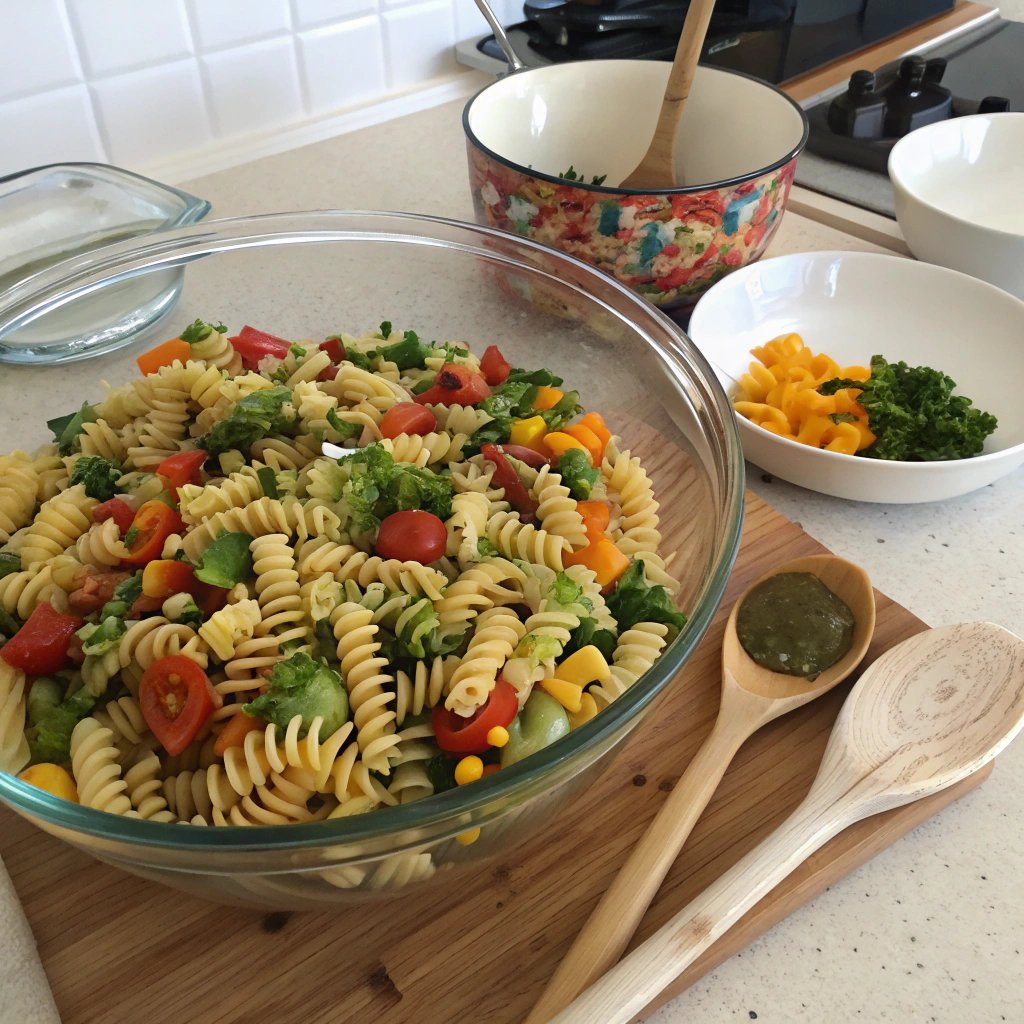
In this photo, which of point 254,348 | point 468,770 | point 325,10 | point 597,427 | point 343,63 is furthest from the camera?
point 343,63

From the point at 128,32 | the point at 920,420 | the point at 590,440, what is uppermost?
the point at 128,32

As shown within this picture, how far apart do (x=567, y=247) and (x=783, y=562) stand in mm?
703

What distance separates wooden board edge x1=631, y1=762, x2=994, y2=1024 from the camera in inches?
35.3

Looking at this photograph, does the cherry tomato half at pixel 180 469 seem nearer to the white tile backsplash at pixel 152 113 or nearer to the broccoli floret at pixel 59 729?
the broccoli floret at pixel 59 729

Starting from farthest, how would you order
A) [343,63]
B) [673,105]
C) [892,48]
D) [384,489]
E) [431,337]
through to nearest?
[892,48], [343,63], [673,105], [431,337], [384,489]

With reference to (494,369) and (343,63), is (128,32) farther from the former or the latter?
(494,369)

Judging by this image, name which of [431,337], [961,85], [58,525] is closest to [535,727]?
[58,525]

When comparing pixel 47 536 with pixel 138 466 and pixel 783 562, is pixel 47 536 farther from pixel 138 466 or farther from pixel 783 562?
pixel 783 562

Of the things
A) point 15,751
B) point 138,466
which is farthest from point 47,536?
point 15,751

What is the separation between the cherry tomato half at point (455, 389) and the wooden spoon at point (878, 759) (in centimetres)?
61

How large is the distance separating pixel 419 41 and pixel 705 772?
2219mm

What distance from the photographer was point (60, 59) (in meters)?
1.95

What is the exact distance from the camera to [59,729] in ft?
3.02

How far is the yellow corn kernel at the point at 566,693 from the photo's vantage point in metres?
0.91
